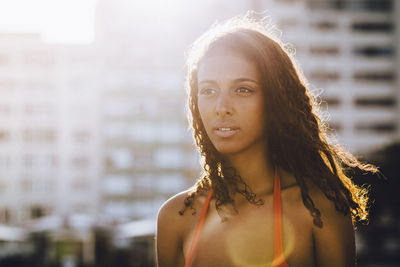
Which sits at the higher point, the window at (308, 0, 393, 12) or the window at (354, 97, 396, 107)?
the window at (308, 0, 393, 12)

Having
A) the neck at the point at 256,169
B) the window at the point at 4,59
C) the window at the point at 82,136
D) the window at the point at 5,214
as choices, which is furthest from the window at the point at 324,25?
the neck at the point at 256,169

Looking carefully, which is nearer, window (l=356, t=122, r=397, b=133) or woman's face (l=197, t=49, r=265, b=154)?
woman's face (l=197, t=49, r=265, b=154)

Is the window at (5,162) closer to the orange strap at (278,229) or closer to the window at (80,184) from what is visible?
the window at (80,184)

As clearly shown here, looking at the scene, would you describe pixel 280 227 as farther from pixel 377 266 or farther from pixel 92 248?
pixel 377 266

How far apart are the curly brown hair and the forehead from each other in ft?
0.09

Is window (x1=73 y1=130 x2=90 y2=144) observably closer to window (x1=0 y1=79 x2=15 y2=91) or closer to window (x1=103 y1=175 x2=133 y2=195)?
window (x1=103 y1=175 x2=133 y2=195)

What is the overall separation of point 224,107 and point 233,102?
48mm

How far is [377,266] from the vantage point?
34.2 metres

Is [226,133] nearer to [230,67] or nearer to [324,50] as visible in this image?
[230,67]

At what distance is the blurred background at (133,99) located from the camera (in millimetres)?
55156

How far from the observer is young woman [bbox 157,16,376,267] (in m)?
2.24

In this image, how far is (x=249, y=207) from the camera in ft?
8.05

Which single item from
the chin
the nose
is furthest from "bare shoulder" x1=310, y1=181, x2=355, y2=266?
the nose

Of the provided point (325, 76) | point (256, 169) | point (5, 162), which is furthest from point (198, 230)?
point (325, 76)
